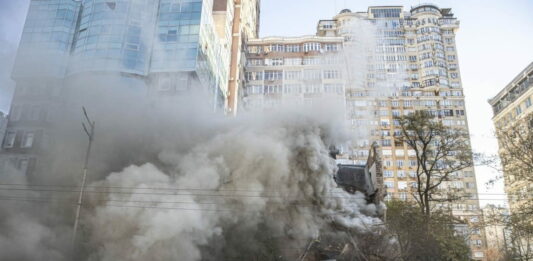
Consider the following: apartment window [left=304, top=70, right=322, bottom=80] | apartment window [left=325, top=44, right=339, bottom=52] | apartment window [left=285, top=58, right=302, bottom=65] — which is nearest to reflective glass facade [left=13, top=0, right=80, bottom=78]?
apartment window [left=285, top=58, right=302, bottom=65]

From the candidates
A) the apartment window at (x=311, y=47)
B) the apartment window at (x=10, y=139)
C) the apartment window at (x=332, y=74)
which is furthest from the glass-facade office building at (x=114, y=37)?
the apartment window at (x=311, y=47)

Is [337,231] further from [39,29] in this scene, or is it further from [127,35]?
[39,29]

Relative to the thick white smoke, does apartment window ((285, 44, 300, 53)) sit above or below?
above

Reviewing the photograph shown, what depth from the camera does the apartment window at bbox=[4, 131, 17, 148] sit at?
45.3 meters

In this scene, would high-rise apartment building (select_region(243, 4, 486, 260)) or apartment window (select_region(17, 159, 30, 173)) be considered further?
high-rise apartment building (select_region(243, 4, 486, 260))

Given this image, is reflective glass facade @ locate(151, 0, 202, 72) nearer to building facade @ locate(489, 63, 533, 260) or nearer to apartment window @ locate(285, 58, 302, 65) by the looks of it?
apartment window @ locate(285, 58, 302, 65)

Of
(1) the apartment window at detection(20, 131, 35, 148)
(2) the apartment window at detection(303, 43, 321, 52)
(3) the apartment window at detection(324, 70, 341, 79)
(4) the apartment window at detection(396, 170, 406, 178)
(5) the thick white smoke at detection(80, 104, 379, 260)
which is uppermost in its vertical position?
(2) the apartment window at detection(303, 43, 321, 52)

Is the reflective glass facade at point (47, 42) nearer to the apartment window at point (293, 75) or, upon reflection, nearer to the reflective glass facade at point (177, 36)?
the reflective glass facade at point (177, 36)

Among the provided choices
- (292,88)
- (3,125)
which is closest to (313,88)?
(292,88)

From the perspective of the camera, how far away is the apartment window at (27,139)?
4485cm

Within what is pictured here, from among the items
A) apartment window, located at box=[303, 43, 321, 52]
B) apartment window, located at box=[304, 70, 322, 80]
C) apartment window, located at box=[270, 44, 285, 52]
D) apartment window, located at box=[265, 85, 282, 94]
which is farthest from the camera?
apartment window, located at box=[270, 44, 285, 52]

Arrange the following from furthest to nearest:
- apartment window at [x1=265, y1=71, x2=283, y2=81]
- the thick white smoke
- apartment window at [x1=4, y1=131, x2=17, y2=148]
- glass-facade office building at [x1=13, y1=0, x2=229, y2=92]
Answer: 1. apartment window at [x1=265, y1=71, x2=283, y2=81]
2. apartment window at [x1=4, y1=131, x2=17, y2=148]
3. glass-facade office building at [x1=13, y1=0, x2=229, y2=92]
4. the thick white smoke

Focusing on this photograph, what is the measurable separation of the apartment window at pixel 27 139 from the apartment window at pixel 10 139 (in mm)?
1141

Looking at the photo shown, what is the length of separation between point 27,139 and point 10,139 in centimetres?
211
